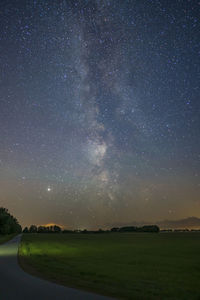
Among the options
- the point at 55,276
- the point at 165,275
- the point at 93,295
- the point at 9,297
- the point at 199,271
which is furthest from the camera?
the point at 199,271

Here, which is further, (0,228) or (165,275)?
(0,228)

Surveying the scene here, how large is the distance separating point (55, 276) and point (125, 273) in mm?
4786

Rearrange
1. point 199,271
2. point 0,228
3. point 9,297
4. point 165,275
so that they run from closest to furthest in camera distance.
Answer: point 9,297, point 165,275, point 199,271, point 0,228

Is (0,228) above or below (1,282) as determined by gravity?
above

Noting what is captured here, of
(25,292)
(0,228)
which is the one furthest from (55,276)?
(0,228)

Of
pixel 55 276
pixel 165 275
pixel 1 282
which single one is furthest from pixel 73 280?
pixel 165 275

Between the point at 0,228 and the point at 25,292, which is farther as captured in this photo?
the point at 0,228

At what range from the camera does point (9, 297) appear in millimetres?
8766

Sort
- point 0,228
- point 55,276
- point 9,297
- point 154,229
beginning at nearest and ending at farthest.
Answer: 1. point 9,297
2. point 55,276
3. point 0,228
4. point 154,229

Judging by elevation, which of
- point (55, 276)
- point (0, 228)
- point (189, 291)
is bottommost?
point (189, 291)

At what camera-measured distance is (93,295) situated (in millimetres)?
9406

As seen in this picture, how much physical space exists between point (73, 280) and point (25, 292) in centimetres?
350

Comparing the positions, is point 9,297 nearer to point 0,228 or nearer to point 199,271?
point 199,271

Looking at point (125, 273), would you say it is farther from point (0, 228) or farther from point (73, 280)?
point (0, 228)
